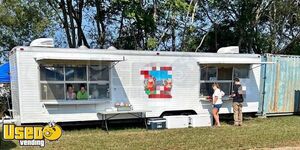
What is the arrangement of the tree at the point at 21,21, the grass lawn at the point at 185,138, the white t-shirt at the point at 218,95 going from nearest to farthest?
the grass lawn at the point at 185,138, the white t-shirt at the point at 218,95, the tree at the point at 21,21

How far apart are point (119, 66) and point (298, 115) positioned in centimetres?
784

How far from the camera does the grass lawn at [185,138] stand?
8.54 metres

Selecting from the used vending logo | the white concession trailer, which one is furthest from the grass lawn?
the used vending logo

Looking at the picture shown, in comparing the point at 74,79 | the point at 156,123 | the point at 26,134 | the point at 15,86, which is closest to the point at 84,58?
the point at 74,79

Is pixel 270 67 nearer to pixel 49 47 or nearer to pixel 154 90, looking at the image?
pixel 154 90

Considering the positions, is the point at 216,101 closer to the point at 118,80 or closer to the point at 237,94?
the point at 237,94

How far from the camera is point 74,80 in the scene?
10.6 meters

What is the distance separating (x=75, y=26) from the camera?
20781mm

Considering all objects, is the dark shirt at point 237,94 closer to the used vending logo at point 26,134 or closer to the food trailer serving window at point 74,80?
the food trailer serving window at point 74,80

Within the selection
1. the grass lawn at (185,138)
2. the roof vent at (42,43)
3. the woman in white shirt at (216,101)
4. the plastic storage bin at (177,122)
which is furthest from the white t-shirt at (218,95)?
the roof vent at (42,43)

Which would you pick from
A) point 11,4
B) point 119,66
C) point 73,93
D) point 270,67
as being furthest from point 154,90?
point 11,4

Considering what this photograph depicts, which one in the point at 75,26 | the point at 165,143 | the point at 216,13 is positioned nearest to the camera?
the point at 165,143

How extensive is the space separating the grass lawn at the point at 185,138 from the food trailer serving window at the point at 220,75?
4.82ft

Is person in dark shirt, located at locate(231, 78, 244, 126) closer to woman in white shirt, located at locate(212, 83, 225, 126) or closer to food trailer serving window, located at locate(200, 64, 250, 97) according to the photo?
woman in white shirt, located at locate(212, 83, 225, 126)
